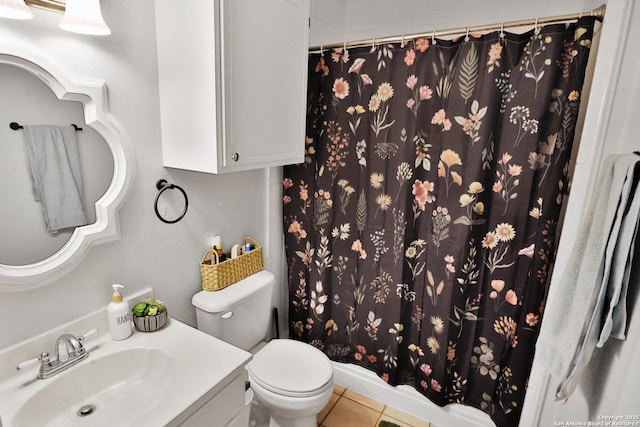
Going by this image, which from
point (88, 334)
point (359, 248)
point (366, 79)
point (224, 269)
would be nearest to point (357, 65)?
point (366, 79)

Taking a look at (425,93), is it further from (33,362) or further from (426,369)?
(33,362)

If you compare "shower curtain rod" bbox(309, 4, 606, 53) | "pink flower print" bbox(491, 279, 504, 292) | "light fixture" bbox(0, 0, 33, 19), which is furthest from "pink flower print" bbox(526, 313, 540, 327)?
"light fixture" bbox(0, 0, 33, 19)

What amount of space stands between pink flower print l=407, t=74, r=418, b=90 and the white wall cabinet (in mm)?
536

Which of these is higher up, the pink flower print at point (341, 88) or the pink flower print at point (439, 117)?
the pink flower print at point (341, 88)

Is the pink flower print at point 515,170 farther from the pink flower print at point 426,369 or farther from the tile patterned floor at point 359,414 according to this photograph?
the tile patterned floor at point 359,414

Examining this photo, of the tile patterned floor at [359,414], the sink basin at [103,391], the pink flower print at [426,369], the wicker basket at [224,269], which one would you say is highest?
the wicker basket at [224,269]

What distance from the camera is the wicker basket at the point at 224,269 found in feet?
5.42

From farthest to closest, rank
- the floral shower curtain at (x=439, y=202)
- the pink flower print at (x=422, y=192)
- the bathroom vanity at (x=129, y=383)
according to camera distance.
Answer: the pink flower print at (x=422, y=192), the floral shower curtain at (x=439, y=202), the bathroom vanity at (x=129, y=383)

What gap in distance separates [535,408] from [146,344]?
5.24 ft

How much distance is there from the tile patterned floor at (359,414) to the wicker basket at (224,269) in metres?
0.94

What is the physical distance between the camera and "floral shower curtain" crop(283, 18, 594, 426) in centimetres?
145

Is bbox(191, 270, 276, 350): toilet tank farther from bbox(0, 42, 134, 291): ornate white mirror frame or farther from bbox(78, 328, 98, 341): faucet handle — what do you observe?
bbox(0, 42, 134, 291): ornate white mirror frame

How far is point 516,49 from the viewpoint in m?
1.43

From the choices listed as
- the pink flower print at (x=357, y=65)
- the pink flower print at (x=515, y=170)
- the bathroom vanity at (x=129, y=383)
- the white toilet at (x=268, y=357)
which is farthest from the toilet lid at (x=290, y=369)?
the pink flower print at (x=357, y=65)
